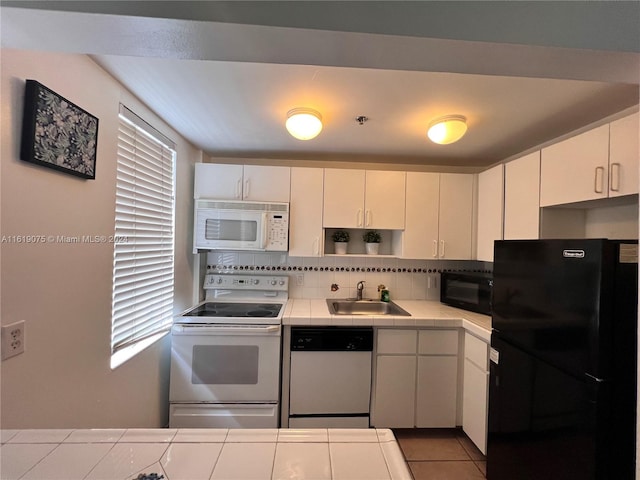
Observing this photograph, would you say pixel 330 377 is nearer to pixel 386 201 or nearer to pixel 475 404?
pixel 475 404

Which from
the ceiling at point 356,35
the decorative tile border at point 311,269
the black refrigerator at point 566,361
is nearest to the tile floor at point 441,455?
the black refrigerator at point 566,361

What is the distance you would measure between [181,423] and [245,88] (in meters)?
2.24

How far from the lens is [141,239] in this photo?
69.2 inches

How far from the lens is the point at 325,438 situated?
749mm

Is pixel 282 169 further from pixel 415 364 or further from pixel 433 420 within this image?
pixel 433 420

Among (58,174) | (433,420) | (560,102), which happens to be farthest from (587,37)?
(433,420)

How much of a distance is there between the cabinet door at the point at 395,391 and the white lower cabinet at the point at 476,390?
1.21 feet

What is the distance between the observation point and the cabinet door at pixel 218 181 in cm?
241

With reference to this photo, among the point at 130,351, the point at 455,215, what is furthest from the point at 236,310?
the point at 455,215

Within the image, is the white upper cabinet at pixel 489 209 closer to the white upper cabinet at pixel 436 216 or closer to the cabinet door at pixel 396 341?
the white upper cabinet at pixel 436 216

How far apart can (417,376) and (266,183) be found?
1.95 metres

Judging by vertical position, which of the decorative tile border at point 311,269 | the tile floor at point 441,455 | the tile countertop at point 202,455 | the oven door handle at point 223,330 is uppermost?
the decorative tile border at point 311,269

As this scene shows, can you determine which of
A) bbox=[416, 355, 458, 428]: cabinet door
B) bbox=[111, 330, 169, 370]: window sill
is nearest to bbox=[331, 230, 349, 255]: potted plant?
bbox=[416, 355, 458, 428]: cabinet door

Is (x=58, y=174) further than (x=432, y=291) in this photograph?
No
